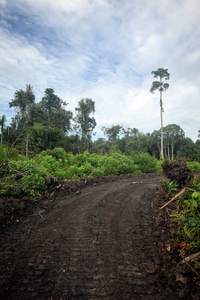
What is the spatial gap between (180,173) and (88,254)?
483cm

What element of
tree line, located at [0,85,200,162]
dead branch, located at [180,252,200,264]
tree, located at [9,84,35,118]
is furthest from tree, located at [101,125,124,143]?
dead branch, located at [180,252,200,264]

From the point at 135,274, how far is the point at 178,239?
1294mm

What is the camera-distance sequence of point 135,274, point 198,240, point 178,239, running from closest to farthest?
point 135,274, point 198,240, point 178,239

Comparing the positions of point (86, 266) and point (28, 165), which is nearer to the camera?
point (86, 266)

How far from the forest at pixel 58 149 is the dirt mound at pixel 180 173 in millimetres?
5158

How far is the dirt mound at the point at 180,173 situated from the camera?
242 inches

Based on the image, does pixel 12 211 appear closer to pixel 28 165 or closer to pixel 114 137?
pixel 28 165

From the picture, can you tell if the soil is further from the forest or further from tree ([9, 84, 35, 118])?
A: tree ([9, 84, 35, 118])

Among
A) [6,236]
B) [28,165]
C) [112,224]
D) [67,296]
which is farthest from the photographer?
[28,165]

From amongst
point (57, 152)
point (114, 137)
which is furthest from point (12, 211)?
point (114, 137)

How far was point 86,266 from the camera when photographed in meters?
2.59

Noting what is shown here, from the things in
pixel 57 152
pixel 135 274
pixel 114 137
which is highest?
pixel 114 137

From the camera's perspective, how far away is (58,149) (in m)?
13.7

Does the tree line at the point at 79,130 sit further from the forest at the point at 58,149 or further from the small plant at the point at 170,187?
the small plant at the point at 170,187
